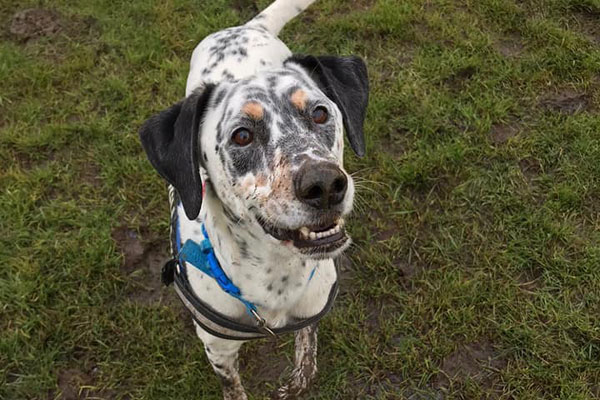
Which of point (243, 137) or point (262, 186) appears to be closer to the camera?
point (262, 186)

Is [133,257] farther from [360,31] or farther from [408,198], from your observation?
[360,31]

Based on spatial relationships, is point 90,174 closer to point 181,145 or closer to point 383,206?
point 383,206

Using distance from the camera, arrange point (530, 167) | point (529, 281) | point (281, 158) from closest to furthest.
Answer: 1. point (281, 158)
2. point (529, 281)
3. point (530, 167)

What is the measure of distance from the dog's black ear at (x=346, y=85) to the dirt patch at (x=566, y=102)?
239 centimetres

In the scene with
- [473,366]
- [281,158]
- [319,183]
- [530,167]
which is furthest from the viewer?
[530,167]

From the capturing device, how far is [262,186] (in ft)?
6.96

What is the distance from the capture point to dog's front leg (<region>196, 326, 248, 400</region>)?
2859 mm

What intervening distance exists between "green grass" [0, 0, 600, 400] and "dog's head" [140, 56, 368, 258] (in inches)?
57.0

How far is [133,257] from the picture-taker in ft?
12.9

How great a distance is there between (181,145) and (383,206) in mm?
2022

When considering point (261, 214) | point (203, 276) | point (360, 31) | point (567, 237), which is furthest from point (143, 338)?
point (360, 31)

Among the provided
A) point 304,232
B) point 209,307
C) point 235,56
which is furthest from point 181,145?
point 235,56

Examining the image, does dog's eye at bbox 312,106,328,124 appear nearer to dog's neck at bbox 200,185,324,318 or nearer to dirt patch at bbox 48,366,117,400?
dog's neck at bbox 200,185,324,318

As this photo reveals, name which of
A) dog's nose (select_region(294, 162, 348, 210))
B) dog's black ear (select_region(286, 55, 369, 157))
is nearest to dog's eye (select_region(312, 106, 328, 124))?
dog's black ear (select_region(286, 55, 369, 157))
